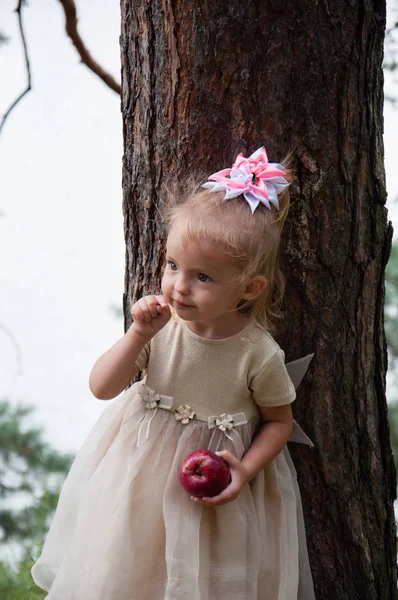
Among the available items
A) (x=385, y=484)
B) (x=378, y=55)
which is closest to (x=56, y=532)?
(x=385, y=484)

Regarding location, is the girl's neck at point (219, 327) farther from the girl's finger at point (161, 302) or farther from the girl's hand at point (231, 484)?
the girl's hand at point (231, 484)

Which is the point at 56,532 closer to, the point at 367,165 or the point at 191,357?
the point at 191,357

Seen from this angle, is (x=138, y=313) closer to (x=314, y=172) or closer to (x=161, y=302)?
(x=161, y=302)

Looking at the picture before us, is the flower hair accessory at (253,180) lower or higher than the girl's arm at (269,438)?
higher

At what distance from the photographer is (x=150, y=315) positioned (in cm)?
132

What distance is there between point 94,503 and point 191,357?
0.35 metres

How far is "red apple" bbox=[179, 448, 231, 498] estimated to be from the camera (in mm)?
1312

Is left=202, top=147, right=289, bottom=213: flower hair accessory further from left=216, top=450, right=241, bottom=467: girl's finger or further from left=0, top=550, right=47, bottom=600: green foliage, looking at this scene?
left=0, top=550, right=47, bottom=600: green foliage

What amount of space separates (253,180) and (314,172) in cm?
20

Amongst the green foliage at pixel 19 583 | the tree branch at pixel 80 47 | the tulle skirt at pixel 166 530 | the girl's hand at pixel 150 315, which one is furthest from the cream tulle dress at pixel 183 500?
the tree branch at pixel 80 47

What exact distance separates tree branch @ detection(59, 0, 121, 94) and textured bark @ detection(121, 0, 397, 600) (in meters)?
0.89

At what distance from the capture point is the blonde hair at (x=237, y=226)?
1.30 m

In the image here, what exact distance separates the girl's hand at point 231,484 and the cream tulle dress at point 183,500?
0.06 metres

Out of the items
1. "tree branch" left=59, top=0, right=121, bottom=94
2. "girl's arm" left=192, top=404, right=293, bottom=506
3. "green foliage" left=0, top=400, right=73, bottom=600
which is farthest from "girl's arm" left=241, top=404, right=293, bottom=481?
"green foliage" left=0, top=400, right=73, bottom=600
